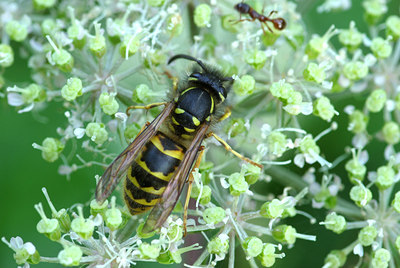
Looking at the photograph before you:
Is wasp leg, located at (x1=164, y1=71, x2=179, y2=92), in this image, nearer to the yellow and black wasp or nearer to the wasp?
the yellow and black wasp

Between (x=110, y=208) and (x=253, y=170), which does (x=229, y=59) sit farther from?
(x=110, y=208)

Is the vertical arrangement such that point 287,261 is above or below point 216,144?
below

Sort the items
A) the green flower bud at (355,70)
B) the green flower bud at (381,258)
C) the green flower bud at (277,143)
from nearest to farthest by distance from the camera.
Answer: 1. the green flower bud at (381,258)
2. the green flower bud at (277,143)
3. the green flower bud at (355,70)

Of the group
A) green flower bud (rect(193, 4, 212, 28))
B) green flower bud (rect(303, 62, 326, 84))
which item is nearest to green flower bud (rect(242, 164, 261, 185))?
green flower bud (rect(303, 62, 326, 84))

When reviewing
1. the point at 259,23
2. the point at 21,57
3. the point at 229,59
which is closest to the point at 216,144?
the point at 229,59

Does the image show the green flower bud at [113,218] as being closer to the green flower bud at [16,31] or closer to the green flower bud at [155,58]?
the green flower bud at [155,58]

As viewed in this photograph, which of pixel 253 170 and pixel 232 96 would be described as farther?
pixel 232 96

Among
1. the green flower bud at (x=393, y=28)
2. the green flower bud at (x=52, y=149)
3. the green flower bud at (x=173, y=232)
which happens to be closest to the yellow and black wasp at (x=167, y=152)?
the green flower bud at (x=173, y=232)
